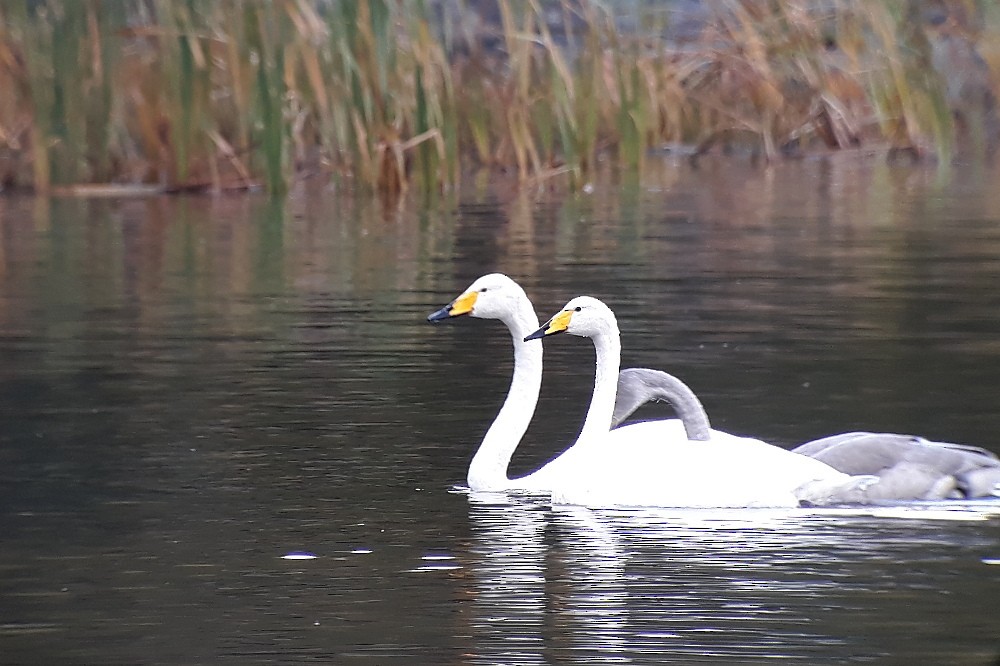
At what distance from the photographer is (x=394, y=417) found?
9.21 metres

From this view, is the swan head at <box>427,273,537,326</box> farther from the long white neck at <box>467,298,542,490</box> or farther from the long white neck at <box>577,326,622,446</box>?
the long white neck at <box>577,326,622,446</box>

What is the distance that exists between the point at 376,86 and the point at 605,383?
10.2 m

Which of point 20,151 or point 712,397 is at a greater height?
point 20,151

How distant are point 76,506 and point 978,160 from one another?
60.7ft


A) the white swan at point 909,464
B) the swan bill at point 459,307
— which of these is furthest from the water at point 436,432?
the swan bill at point 459,307

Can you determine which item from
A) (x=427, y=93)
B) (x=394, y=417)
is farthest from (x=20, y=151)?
(x=394, y=417)

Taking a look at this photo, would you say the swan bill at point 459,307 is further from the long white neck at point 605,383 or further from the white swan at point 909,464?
the white swan at point 909,464

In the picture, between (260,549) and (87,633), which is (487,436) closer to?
(260,549)

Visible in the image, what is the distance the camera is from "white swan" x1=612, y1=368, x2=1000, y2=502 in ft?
24.7

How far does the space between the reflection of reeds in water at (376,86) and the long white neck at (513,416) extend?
8883 millimetres

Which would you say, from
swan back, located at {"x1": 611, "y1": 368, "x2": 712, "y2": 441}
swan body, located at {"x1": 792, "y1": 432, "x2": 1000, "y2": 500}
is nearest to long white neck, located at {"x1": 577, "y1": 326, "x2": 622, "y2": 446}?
swan back, located at {"x1": 611, "y1": 368, "x2": 712, "y2": 441}

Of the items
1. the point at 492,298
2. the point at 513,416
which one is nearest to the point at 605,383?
the point at 513,416

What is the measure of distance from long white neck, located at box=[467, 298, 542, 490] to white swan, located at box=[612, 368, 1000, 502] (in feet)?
2.26

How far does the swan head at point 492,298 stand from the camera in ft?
28.2
